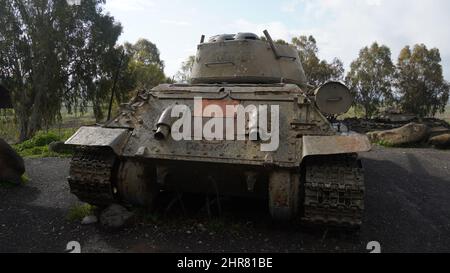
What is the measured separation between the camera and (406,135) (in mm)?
13547

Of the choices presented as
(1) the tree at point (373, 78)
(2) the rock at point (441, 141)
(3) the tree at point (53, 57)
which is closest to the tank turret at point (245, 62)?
(2) the rock at point (441, 141)

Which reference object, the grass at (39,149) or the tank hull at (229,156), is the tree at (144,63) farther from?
the tank hull at (229,156)

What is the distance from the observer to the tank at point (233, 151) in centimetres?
436

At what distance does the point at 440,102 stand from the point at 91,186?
2410 centimetres

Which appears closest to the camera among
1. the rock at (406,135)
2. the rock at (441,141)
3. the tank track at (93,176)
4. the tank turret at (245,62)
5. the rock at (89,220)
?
the tank track at (93,176)

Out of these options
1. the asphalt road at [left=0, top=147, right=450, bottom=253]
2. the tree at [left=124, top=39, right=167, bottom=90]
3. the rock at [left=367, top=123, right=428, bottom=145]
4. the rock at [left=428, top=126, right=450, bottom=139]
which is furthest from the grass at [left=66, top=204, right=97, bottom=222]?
the tree at [left=124, top=39, right=167, bottom=90]

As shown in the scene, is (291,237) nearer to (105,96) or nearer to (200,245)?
(200,245)

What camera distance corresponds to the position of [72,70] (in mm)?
19188

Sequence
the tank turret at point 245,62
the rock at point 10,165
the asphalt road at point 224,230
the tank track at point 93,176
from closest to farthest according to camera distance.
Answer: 1. the asphalt road at point 224,230
2. the tank track at point 93,176
3. the tank turret at point 245,62
4. the rock at point 10,165

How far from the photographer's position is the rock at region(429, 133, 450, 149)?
13.0 m

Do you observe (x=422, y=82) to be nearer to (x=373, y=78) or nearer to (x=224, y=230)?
(x=373, y=78)

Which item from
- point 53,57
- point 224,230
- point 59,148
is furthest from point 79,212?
point 53,57

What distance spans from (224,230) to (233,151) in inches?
39.3

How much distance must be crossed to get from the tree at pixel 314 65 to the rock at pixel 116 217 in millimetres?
22580
